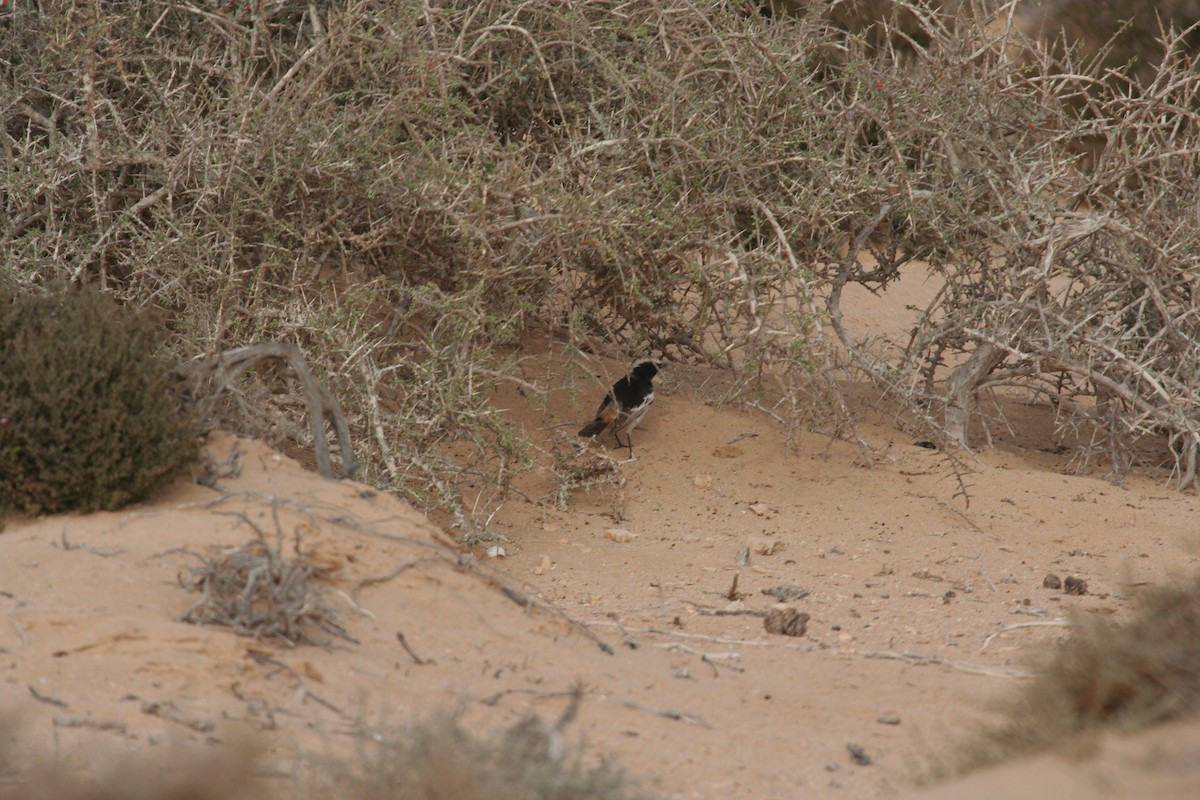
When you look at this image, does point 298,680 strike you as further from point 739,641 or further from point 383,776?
point 739,641

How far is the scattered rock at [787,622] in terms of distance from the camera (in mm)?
4844

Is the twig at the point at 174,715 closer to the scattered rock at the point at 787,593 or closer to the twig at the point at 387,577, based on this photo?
the twig at the point at 387,577

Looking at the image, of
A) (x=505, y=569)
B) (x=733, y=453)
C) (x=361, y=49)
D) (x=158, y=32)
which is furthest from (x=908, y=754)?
(x=158, y=32)

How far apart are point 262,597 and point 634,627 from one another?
159cm

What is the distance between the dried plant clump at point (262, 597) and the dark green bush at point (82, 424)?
583 millimetres

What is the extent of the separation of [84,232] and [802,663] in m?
4.04

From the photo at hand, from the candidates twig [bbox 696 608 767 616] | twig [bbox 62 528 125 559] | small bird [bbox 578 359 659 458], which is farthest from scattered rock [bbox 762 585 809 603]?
twig [bbox 62 528 125 559]

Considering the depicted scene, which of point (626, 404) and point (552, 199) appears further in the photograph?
point (626, 404)

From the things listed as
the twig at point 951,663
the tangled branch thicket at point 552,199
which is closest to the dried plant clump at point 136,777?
the twig at point 951,663

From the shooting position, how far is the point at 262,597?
365 cm

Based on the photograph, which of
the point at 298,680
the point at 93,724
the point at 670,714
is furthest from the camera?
the point at 670,714

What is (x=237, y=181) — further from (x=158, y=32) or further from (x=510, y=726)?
(x=510, y=726)

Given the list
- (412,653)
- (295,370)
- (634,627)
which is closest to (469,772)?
(412,653)

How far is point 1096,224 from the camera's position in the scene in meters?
6.45
